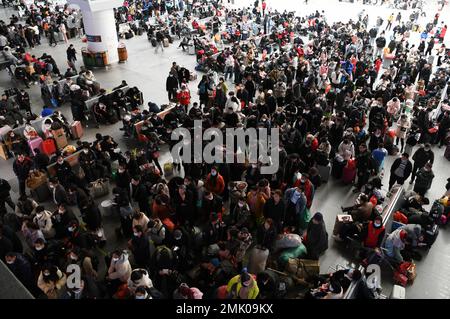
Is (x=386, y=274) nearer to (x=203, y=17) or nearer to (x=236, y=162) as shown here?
(x=236, y=162)

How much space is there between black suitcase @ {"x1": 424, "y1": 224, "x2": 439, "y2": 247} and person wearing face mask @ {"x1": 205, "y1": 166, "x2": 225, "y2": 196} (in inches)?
171

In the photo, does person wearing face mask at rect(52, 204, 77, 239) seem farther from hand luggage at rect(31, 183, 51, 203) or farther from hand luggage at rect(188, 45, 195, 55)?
hand luggage at rect(188, 45, 195, 55)

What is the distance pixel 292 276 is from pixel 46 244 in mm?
4591

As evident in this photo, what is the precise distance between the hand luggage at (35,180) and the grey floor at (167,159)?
1.22 metres

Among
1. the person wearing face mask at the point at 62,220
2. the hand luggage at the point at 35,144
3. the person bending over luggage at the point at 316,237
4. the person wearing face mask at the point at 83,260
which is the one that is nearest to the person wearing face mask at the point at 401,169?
the person bending over luggage at the point at 316,237

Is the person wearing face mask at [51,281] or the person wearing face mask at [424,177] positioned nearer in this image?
the person wearing face mask at [51,281]

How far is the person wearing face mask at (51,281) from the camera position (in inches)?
236

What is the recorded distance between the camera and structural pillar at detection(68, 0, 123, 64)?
1594 cm

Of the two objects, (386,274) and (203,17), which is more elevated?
(203,17)

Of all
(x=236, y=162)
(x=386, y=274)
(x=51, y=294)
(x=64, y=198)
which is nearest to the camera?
(x=51, y=294)

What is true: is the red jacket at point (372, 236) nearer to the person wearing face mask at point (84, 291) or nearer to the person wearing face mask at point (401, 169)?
the person wearing face mask at point (401, 169)

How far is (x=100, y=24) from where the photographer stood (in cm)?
1698

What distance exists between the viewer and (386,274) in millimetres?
7219
